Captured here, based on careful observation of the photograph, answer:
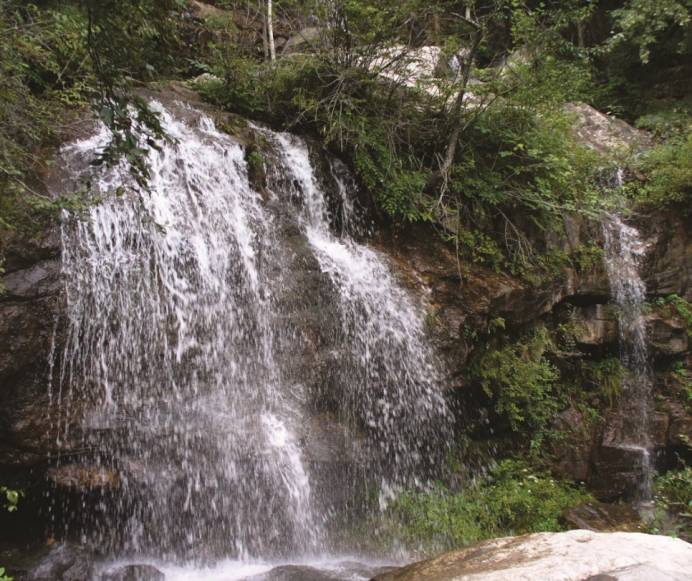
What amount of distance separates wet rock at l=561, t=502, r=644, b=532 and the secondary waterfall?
74.2 inches

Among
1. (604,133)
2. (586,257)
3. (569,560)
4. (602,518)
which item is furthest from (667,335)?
(569,560)

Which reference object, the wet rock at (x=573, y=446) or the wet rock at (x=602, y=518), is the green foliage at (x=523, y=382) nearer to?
the wet rock at (x=573, y=446)

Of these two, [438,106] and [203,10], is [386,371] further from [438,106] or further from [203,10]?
[203,10]

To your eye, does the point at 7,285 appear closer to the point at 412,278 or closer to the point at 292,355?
the point at 292,355

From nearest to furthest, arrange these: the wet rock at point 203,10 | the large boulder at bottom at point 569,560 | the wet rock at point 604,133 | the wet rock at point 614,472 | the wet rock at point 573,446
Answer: the large boulder at bottom at point 569,560
the wet rock at point 573,446
the wet rock at point 614,472
the wet rock at point 604,133
the wet rock at point 203,10

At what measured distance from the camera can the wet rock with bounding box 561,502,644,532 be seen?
6340 mm

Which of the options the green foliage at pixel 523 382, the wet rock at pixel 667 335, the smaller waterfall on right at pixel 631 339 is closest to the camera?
the green foliage at pixel 523 382

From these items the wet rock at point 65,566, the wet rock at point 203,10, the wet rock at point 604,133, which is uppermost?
the wet rock at point 203,10

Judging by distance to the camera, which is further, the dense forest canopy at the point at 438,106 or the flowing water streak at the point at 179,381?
the dense forest canopy at the point at 438,106

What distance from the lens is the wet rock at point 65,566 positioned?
4215mm

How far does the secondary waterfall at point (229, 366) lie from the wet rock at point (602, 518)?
1885 mm

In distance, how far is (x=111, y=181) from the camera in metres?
5.70

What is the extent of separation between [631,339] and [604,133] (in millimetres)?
5262

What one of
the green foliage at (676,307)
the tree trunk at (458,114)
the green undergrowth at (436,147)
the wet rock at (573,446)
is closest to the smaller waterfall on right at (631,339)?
the green foliage at (676,307)
